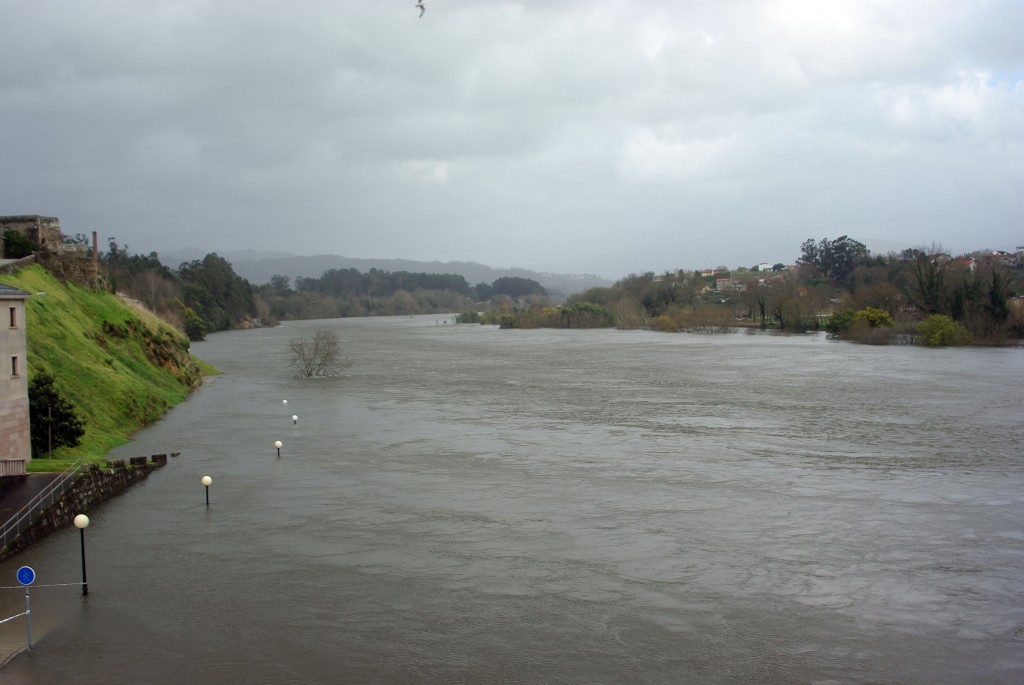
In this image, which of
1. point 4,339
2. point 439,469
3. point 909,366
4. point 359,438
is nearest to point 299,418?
point 359,438

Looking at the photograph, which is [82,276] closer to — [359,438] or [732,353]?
[359,438]

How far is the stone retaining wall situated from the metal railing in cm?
9

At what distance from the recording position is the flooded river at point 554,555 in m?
11.4

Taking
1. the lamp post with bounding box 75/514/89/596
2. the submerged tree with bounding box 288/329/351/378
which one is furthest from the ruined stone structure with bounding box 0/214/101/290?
the lamp post with bounding box 75/514/89/596

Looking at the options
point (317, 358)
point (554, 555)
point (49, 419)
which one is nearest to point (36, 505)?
point (49, 419)

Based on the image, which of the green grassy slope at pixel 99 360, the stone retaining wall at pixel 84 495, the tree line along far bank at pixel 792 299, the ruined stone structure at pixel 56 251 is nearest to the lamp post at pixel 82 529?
the stone retaining wall at pixel 84 495

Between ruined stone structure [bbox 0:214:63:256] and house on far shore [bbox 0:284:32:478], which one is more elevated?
ruined stone structure [bbox 0:214:63:256]

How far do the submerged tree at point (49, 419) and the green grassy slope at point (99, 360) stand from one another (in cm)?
42

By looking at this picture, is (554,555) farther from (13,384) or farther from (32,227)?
(32,227)

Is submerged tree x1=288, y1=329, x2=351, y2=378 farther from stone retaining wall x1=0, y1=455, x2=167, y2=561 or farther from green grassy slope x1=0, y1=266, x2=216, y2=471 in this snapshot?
stone retaining wall x1=0, y1=455, x2=167, y2=561

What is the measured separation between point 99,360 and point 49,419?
1117 centimetres

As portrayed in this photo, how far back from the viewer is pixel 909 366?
2061 inches

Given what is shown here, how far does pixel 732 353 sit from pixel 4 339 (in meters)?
55.8

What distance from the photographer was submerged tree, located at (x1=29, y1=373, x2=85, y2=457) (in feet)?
72.8
